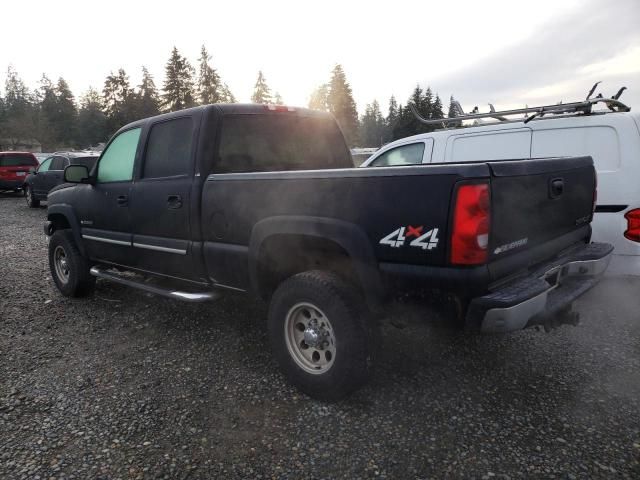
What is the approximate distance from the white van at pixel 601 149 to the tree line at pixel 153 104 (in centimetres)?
4256

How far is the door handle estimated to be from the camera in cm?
355

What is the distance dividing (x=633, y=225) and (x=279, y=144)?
3.26 meters

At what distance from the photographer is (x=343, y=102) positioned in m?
56.1

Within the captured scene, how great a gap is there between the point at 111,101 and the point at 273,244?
240 ft

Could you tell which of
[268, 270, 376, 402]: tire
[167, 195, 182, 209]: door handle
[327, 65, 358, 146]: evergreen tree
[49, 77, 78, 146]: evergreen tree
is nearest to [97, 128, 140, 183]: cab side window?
[167, 195, 182, 209]: door handle

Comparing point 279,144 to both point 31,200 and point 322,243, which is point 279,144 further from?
point 31,200

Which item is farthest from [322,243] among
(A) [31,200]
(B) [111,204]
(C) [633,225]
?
(A) [31,200]

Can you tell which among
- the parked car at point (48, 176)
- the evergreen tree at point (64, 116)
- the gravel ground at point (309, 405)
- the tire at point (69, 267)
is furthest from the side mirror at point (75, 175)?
the evergreen tree at point (64, 116)

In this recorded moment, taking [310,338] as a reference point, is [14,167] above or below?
above

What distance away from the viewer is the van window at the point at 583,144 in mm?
4203

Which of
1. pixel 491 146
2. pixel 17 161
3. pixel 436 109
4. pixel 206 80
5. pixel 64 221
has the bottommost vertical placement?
pixel 64 221

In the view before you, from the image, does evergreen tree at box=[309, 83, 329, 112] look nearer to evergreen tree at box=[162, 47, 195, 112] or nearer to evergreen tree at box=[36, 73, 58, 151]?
evergreen tree at box=[162, 47, 195, 112]

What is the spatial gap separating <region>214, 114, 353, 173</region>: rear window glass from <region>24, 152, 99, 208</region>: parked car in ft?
39.5

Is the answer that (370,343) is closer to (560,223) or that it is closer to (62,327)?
(560,223)
